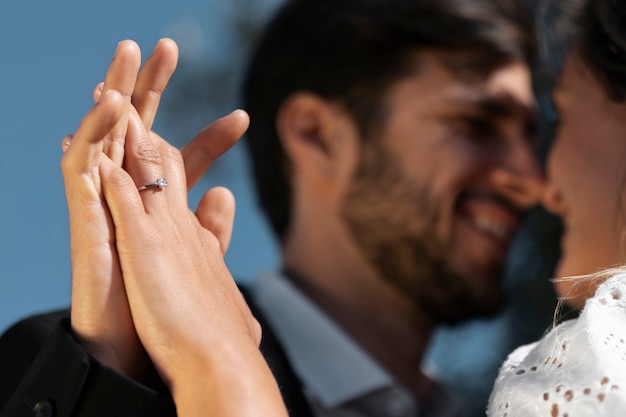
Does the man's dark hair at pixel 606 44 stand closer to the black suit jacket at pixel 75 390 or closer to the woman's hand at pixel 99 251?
the woman's hand at pixel 99 251

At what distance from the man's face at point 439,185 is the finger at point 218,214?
1.52 m

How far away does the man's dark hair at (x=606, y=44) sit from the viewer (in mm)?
1708

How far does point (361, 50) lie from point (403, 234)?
540 mm

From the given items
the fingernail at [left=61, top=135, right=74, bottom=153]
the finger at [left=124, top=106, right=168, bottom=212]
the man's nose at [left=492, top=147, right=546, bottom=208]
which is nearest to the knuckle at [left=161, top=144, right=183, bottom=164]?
the finger at [left=124, top=106, right=168, bottom=212]

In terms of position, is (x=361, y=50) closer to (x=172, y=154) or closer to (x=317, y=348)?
(x=317, y=348)

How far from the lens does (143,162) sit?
52.3 inches

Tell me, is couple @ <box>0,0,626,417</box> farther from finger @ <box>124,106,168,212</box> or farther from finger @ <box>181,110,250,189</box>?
finger @ <box>124,106,168,212</box>

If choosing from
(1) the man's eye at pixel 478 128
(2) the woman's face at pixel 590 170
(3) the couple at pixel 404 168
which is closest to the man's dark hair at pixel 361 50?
(3) the couple at pixel 404 168

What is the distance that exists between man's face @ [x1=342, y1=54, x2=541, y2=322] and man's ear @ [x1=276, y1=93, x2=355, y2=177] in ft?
0.25

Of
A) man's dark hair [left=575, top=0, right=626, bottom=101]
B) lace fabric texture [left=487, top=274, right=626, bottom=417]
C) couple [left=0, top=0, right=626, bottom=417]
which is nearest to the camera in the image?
lace fabric texture [left=487, top=274, right=626, bottom=417]

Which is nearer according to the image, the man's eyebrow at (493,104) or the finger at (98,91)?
the finger at (98,91)

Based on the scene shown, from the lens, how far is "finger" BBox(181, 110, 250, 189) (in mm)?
1456

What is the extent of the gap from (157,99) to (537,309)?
3.01m

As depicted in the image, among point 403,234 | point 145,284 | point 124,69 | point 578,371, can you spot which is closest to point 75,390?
point 145,284
